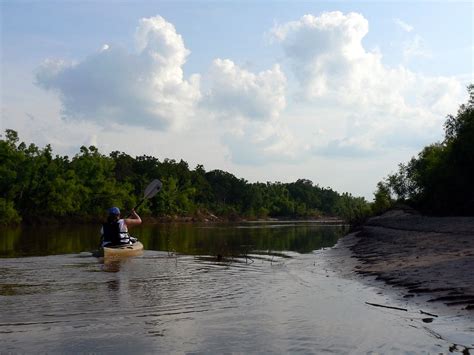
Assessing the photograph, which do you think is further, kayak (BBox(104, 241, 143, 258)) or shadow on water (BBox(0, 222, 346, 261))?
shadow on water (BBox(0, 222, 346, 261))

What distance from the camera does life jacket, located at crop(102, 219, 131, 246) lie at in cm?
2416

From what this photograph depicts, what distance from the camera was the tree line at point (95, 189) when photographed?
72.9m

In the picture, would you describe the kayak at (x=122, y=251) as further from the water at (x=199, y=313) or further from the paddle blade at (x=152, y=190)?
the paddle blade at (x=152, y=190)

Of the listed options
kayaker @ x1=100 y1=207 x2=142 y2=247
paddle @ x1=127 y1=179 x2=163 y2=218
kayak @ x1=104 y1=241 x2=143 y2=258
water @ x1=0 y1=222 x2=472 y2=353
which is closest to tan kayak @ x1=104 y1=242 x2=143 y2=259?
kayak @ x1=104 y1=241 x2=143 y2=258

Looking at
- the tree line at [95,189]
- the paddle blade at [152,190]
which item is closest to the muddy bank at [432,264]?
the paddle blade at [152,190]

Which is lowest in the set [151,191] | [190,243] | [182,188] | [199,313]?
[199,313]

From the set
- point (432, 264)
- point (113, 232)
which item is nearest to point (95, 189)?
point (113, 232)

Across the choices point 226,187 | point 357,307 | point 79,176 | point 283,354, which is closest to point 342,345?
point 283,354

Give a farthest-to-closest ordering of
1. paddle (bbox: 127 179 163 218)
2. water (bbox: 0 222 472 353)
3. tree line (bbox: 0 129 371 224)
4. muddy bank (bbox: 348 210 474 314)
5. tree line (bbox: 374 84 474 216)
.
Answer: tree line (bbox: 0 129 371 224) → tree line (bbox: 374 84 474 216) → paddle (bbox: 127 179 163 218) → muddy bank (bbox: 348 210 474 314) → water (bbox: 0 222 472 353)

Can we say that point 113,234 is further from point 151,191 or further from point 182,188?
point 182,188

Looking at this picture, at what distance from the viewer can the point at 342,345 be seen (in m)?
7.80

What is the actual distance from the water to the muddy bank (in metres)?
1.04

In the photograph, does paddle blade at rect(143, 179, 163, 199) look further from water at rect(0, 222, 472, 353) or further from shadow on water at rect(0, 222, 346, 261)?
water at rect(0, 222, 472, 353)

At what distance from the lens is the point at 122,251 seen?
2384cm
